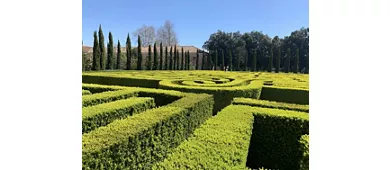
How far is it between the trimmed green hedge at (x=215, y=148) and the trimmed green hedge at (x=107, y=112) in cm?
154

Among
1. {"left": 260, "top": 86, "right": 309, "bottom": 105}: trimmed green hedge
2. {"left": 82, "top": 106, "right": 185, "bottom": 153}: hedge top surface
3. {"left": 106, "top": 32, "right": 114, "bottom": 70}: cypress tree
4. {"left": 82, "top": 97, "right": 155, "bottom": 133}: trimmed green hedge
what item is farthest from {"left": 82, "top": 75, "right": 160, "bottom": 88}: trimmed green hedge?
{"left": 106, "top": 32, "right": 114, "bottom": 70}: cypress tree

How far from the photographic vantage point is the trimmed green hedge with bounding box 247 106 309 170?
370 cm

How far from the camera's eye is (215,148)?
232 cm

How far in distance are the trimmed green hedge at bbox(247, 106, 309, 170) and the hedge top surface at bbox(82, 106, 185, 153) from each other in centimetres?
140

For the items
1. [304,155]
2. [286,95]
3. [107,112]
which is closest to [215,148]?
[304,155]

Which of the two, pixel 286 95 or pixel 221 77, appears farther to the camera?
pixel 221 77

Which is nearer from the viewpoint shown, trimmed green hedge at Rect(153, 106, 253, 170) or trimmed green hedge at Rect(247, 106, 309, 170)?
trimmed green hedge at Rect(153, 106, 253, 170)

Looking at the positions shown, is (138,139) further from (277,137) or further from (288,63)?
(288,63)

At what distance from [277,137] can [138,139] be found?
2.18m

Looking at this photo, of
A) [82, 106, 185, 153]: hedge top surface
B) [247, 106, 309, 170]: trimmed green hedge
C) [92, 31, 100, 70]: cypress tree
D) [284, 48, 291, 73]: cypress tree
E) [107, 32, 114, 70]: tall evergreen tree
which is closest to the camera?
[82, 106, 185, 153]: hedge top surface

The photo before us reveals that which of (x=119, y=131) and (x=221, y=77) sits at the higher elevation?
(x=221, y=77)

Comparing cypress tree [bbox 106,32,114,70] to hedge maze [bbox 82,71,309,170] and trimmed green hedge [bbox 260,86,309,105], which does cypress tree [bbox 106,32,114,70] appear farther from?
hedge maze [bbox 82,71,309,170]
